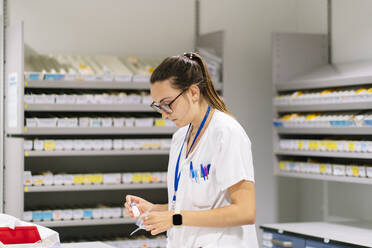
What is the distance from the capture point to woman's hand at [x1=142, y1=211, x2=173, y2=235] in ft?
6.33

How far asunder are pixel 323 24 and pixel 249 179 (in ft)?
13.8

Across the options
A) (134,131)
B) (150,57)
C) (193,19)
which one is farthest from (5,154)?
(193,19)

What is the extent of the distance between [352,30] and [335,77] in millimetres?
778

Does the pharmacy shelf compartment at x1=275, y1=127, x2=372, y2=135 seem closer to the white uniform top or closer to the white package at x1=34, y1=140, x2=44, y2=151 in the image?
the white package at x1=34, y1=140, x2=44, y2=151

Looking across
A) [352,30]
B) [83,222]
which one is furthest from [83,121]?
[352,30]

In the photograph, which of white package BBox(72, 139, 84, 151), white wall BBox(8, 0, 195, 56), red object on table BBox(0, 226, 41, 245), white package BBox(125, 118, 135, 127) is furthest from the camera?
white wall BBox(8, 0, 195, 56)

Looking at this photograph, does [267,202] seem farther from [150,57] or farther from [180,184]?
[180,184]

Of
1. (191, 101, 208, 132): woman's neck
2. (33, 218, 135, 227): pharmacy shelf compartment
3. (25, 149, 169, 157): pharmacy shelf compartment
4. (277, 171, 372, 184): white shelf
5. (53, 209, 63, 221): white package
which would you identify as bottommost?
(33, 218, 135, 227): pharmacy shelf compartment

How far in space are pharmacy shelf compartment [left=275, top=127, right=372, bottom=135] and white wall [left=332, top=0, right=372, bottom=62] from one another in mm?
866

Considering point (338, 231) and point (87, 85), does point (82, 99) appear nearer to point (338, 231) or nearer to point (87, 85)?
point (87, 85)

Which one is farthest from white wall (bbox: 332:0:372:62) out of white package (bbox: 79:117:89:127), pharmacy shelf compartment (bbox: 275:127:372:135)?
white package (bbox: 79:117:89:127)

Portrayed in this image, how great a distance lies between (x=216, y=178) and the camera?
2.05 metres

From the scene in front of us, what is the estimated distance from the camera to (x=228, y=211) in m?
1.97

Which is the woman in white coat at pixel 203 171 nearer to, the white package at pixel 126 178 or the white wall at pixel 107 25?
the white package at pixel 126 178
